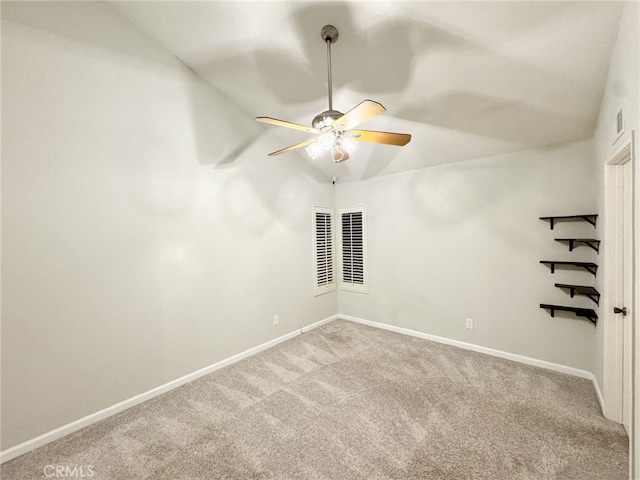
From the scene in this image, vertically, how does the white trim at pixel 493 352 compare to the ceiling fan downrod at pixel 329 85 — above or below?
below

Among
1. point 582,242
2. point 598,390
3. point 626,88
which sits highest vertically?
point 626,88

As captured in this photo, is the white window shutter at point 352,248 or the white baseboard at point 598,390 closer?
the white baseboard at point 598,390

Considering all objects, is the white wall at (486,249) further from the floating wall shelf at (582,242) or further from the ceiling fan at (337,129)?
the ceiling fan at (337,129)

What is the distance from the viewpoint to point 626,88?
1.57 m

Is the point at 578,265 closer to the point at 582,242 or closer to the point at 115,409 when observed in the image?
the point at 582,242

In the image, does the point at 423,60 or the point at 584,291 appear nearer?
the point at 423,60

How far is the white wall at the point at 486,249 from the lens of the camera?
2.71 meters

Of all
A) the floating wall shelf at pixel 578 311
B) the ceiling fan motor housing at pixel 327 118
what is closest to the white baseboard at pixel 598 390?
the floating wall shelf at pixel 578 311

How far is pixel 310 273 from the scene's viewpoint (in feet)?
13.8

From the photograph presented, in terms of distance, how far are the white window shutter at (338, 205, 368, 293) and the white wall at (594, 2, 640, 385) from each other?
9.07 ft

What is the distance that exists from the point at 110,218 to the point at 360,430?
2713 millimetres

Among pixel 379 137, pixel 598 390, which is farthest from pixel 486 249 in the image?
pixel 379 137

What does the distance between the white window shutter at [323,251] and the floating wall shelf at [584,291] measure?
289cm

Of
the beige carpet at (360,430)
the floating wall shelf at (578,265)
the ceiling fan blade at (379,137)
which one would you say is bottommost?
the beige carpet at (360,430)
